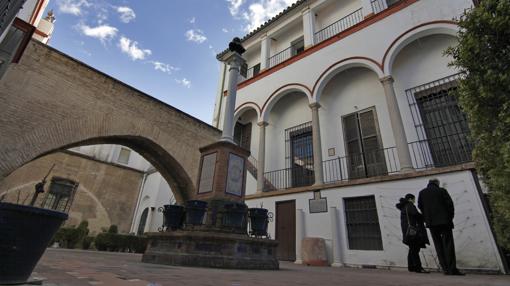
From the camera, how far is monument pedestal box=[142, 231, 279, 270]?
3906mm

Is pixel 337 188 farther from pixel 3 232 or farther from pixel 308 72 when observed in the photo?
pixel 3 232

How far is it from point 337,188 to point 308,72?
208 inches

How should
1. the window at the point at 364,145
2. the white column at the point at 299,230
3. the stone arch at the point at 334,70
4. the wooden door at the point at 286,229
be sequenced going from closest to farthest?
the white column at the point at 299,230, the wooden door at the point at 286,229, the window at the point at 364,145, the stone arch at the point at 334,70

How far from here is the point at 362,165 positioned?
29.4 feet

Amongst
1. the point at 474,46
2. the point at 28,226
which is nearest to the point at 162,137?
the point at 28,226

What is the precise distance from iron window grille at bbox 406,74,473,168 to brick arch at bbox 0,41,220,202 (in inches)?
311

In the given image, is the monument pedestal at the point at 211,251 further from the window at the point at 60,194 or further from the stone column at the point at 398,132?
the window at the point at 60,194

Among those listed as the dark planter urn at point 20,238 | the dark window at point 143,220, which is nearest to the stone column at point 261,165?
the dark planter urn at point 20,238

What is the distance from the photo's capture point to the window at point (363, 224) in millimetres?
6938

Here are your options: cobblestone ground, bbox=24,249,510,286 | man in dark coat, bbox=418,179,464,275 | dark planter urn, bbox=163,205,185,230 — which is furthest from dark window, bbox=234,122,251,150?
cobblestone ground, bbox=24,249,510,286

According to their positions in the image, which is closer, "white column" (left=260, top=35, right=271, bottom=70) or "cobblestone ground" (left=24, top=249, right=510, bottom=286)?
"cobblestone ground" (left=24, top=249, right=510, bottom=286)

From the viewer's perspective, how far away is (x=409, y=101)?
28.0 ft

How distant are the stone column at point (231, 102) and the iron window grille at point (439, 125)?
5.79 m

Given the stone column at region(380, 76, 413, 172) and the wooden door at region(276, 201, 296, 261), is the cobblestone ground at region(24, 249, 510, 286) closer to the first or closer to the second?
the stone column at region(380, 76, 413, 172)
